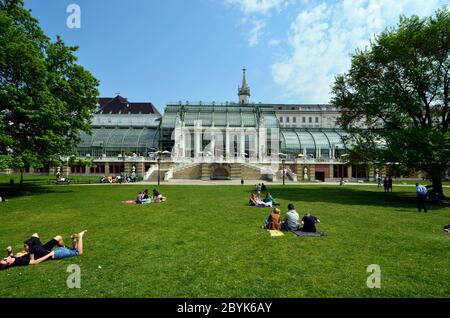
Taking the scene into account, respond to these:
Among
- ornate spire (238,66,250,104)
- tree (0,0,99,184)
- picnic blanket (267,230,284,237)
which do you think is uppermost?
ornate spire (238,66,250,104)

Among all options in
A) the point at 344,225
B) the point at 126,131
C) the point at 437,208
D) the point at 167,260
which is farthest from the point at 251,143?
the point at 167,260

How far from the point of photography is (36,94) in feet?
86.0

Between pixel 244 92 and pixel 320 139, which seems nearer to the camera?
pixel 320 139

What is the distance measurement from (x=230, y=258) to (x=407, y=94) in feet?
86.5

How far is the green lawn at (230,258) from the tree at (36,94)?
38.2 feet

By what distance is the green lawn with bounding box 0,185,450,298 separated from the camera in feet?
23.0

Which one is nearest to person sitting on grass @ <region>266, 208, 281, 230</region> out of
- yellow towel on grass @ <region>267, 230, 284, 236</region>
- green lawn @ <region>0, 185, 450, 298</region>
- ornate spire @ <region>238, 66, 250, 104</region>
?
yellow towel on grass @ <region>267, 230, 284, 236</region>

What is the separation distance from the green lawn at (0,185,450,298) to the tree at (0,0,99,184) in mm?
11629

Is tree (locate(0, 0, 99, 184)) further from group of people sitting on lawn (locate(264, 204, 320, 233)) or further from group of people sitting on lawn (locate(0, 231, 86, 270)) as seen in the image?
group of people sitting on lawn (locate(264, 204, 320, 233))

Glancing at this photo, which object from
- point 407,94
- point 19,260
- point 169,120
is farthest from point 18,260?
point 169,120

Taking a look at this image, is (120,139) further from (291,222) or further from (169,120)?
(291,222)

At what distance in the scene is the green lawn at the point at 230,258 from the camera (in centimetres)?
700

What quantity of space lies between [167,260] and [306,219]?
6669mm

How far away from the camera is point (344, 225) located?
14336 millimetres
